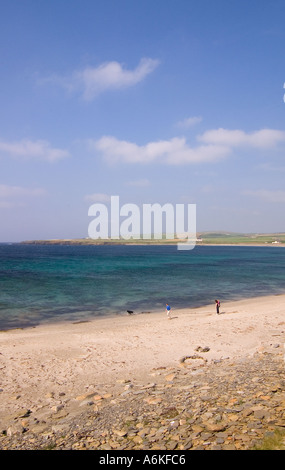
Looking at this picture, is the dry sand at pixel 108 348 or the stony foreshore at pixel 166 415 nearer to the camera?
the stony foreshore at pixel 166 415

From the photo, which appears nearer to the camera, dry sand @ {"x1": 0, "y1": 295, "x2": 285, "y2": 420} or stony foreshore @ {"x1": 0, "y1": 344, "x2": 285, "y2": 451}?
stony foreshore @ {"x1": 0, "y1": 344, "x2": 285, "y2": 451}

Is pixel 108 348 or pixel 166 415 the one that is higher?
pixel 166 415

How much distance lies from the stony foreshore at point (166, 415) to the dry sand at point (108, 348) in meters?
0.97

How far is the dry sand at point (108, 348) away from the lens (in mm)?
13155

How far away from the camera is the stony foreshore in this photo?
7.74 m

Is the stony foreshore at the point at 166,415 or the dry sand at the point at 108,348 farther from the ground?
the stony foreshore at the point at 166,415

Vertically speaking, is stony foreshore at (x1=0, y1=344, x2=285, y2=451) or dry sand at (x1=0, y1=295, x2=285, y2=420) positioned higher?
stony foreshore at (x1=0, y1=344, x2=285, y2=451)

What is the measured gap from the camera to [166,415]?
9141mm

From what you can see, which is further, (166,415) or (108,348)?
(108,348)

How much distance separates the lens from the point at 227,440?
24.2ft

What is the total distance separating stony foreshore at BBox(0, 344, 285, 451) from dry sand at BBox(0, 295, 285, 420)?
38.2 inches

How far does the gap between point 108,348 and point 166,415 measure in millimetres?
10071

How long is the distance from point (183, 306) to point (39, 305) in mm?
17222
